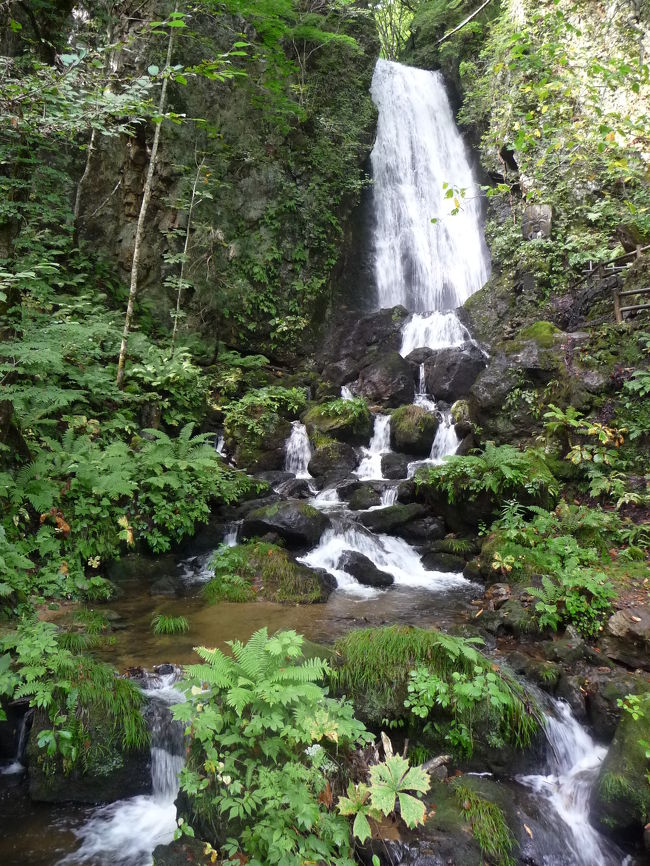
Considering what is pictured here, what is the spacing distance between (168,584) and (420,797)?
474 cm

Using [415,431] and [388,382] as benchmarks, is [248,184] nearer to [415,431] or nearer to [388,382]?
[388,382]

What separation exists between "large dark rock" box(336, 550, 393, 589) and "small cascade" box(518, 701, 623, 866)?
3.54 metres

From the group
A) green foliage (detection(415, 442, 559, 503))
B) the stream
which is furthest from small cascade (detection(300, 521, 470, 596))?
green foliage (detection(415, 442, 559, 503))

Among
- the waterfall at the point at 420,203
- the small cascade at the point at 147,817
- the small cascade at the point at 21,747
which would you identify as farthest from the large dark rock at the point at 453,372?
the small cascade at the point at 21,747

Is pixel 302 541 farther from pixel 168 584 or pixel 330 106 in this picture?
pixel 330 106

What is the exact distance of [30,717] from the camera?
415 cm

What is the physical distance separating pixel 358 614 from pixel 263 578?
157 centimetres

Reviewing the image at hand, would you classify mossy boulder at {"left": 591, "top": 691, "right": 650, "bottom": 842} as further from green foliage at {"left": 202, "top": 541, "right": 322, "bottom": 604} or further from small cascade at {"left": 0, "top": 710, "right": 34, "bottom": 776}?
small cascade at {"left": 0, "top": 710, "right": 34, "bottom": 776}

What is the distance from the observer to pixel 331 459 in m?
12.3

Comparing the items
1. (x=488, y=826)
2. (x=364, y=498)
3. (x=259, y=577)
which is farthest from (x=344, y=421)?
(x=488, y=826)

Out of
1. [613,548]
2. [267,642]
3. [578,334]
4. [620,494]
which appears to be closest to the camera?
[267,642]

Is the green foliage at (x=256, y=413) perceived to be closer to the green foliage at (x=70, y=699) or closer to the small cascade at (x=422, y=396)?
the small cascade at (x=422, y=396)

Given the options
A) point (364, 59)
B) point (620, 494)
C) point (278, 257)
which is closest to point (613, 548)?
point (620, 494)

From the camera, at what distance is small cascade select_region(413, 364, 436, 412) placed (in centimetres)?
1401
